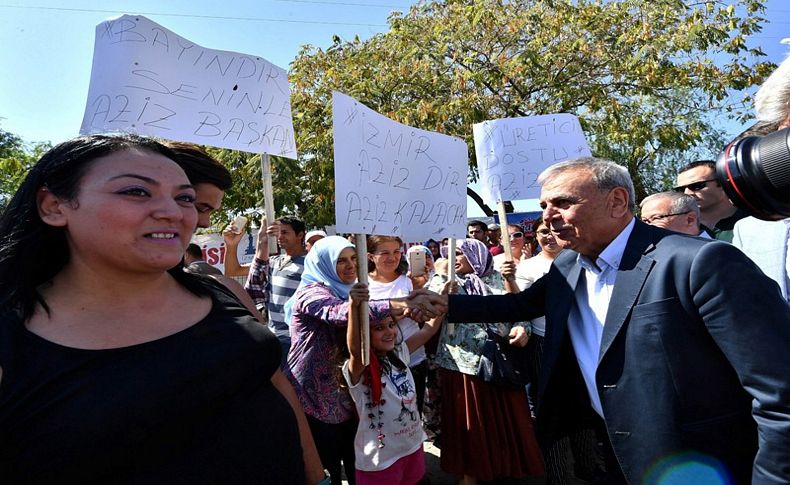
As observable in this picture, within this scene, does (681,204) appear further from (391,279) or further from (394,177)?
(391,279)

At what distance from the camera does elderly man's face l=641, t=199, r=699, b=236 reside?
3332mm

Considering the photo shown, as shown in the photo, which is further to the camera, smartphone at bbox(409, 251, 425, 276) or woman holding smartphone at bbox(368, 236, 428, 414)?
smartphone at bbox(409, 251, 425, 276)

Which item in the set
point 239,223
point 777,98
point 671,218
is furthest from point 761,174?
point 239,223

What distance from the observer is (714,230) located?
3.90 meters

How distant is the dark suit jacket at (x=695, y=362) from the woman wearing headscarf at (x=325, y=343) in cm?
124

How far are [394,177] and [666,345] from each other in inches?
63.9

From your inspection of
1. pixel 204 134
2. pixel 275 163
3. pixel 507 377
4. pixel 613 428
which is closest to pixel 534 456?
pixel 507 377

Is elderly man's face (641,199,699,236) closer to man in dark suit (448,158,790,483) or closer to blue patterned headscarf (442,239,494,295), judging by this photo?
blue patterned headscarf (442,239,494,295)

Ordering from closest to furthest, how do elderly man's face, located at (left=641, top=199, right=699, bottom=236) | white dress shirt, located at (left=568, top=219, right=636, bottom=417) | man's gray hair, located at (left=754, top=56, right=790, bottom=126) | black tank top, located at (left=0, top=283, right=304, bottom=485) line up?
black tank top, located at (left=0, top=283, right=304, bottom=485) → man's gray hair, located at (left=754, top=56, right=790, bottom=126) → white dress shirt, located at (left=568, top=219, right=636, bottom=417) → elderly man's face, located at (left=641, top=199, right=699, bottom=236)

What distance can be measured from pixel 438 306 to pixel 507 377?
1254mm

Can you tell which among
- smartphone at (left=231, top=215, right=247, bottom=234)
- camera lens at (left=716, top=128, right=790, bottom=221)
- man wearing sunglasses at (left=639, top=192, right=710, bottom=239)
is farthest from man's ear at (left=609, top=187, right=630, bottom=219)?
smartphone at (left=231, top=215, right=247, bottom=234)

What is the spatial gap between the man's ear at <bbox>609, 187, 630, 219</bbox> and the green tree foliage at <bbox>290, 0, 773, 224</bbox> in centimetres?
854

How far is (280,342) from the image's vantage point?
5.75 ft

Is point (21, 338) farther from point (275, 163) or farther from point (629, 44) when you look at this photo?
point (629, 44)
